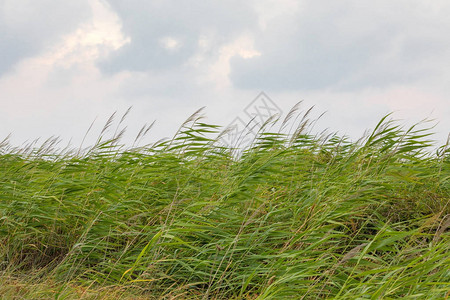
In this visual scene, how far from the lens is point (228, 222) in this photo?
437 centimetres

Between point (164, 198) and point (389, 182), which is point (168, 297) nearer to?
point (164, 198)

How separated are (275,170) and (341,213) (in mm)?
1022

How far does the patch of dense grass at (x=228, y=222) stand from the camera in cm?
380

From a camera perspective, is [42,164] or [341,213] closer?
[341,213]

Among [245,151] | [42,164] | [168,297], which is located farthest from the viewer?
[42,164]

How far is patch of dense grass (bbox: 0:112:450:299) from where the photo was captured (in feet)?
12.5

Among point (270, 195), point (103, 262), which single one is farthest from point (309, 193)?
point (103, 262)

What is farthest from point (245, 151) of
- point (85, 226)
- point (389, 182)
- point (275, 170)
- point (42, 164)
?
point (42, 164)

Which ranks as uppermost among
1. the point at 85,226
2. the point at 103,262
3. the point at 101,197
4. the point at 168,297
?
the point at 101,197

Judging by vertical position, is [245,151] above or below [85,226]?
above

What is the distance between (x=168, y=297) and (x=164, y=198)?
133 centimetres

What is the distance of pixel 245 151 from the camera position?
582 centimetres

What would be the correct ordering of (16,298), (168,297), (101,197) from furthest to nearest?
(101,197) → (168,297) → (16,298)

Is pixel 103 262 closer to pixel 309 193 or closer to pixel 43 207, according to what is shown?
pixel 43 207
